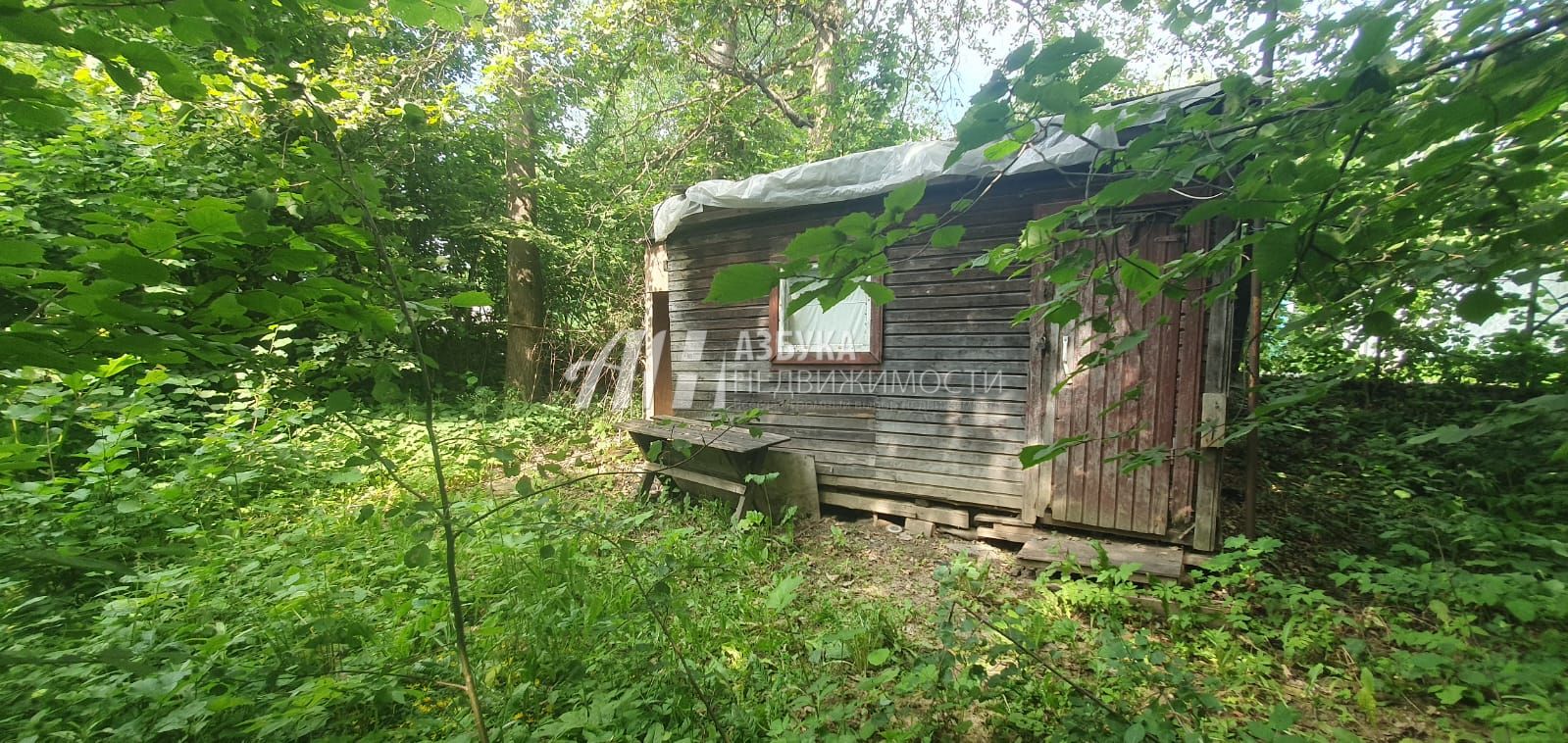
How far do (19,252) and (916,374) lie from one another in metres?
4.38

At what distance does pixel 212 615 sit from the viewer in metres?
2.43

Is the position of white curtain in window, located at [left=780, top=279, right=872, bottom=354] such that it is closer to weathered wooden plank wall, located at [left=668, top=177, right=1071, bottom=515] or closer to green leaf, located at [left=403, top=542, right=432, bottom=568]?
weathered wooden plank wall, located at [left=668, top=177, right=1071, bottom=515]

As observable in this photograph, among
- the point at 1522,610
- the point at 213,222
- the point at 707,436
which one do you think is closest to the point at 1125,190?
the point at 213,222

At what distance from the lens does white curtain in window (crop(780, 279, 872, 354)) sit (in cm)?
480

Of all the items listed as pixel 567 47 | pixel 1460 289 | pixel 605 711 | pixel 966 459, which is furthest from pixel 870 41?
pixel 605 711

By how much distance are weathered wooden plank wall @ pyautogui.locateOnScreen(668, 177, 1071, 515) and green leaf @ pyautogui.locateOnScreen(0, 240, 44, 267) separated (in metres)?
4.04

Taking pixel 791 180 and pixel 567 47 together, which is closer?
pixel 791 180

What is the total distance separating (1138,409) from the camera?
3.64m

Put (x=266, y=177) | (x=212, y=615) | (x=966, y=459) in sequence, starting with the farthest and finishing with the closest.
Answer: (x=966, y=459) < (x=212, y=615) < (x=266, y=177)

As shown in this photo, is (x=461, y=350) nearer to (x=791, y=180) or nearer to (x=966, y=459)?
(x=791, y=180)

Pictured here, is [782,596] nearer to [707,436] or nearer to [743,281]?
[743,281]

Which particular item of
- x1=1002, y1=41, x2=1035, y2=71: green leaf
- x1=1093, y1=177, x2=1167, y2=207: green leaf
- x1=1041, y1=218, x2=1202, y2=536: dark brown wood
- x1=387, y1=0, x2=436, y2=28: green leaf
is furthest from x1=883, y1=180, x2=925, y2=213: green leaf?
x1=1041, y1=218, x2=1202, y2=536: dark brown wood

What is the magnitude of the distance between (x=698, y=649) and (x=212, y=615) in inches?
85.2

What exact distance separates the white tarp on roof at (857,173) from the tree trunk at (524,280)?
4721 mm
